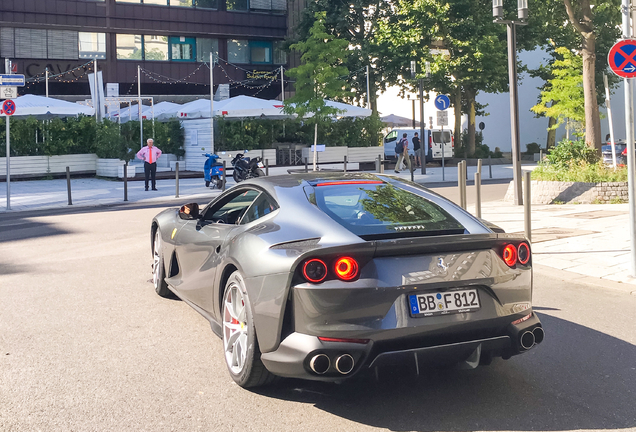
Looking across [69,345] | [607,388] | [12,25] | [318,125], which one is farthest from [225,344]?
[12,25]

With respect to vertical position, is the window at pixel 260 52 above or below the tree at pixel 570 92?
Result: above

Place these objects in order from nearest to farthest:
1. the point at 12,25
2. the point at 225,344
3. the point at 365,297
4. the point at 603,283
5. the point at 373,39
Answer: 1. the point at 365,297
2. the point at 225,344
3. the point at 603,283
4. the point at 12,25
5. the point at 373,39

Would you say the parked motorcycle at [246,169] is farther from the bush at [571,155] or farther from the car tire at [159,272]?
the car tire at [159,272]

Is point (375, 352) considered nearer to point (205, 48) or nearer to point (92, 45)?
point (92, 45)

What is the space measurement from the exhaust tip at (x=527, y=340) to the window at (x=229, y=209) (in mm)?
2236

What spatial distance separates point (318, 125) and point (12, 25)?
19.6m

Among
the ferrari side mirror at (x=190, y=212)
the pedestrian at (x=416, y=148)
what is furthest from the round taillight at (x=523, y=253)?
the pedestrian at (x=416, y=148)

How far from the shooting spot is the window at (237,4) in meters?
48.5

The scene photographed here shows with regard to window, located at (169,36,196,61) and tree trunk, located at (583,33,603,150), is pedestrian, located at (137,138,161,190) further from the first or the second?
window, located at (169,36,196,61)

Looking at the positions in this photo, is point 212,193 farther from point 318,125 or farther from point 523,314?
point 523,314

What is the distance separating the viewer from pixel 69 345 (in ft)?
18.9

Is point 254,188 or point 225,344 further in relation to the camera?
point 254,188

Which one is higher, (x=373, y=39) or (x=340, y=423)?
(x=373, y=39)

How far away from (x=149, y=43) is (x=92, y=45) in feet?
11.4
